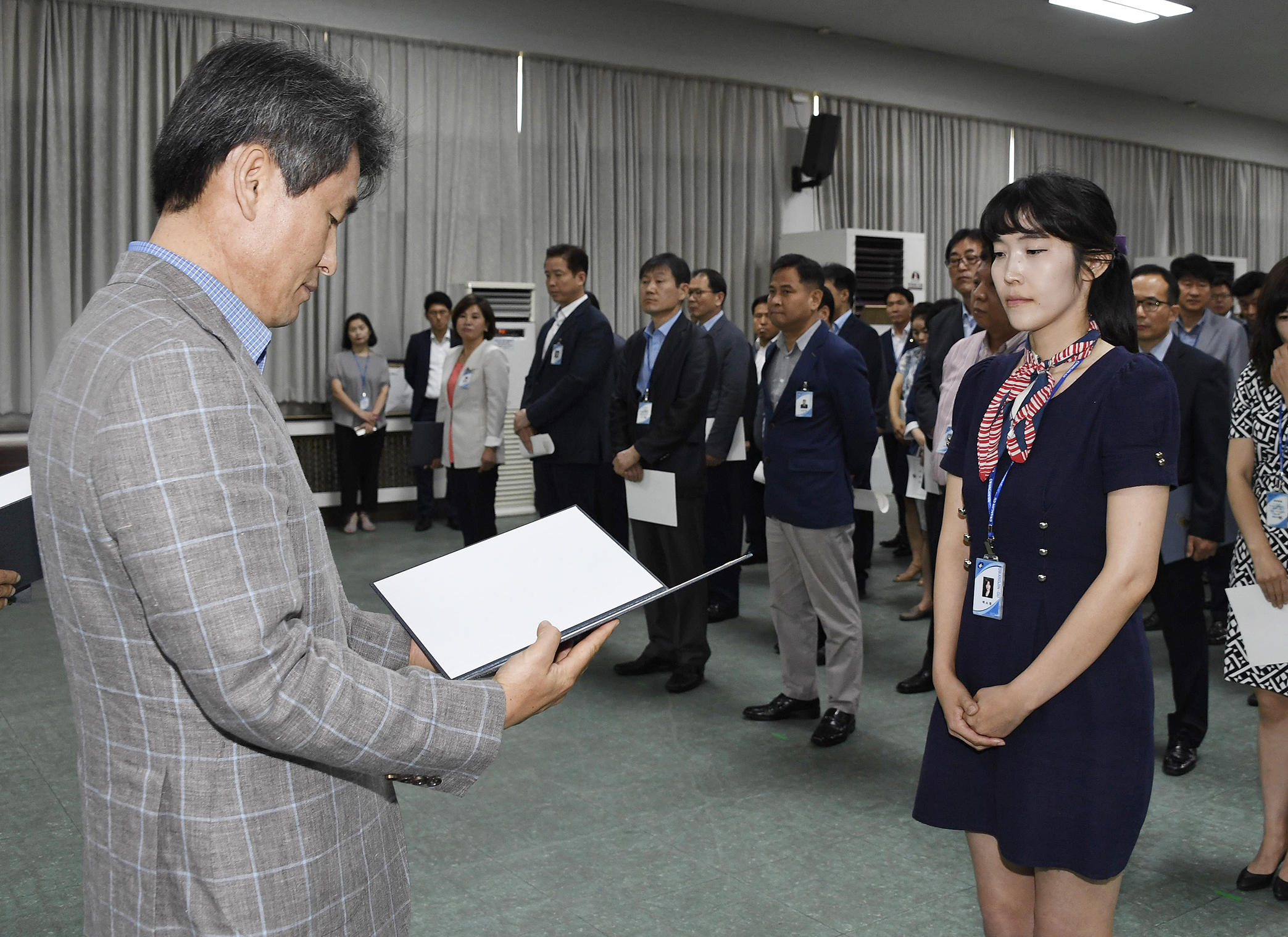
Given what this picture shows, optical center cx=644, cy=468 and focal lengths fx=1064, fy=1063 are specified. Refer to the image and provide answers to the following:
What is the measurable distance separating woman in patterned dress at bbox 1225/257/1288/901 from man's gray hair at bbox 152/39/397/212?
7.20 feet

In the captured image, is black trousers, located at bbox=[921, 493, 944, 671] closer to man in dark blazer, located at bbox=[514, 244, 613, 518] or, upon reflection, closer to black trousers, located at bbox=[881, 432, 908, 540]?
man in dark blazer, located at bbox=[514, 244, 613, 518]

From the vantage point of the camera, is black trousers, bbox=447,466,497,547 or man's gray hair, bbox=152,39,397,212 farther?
black trousers, bbox=447,466,497,547

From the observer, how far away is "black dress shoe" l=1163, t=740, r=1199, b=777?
3113mm

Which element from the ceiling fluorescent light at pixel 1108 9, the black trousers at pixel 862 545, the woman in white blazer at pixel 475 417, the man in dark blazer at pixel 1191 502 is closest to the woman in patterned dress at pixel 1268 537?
the man in dark blazer at pixel 1191 502

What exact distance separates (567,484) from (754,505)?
59.4 inches

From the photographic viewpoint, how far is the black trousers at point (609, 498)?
191 inches

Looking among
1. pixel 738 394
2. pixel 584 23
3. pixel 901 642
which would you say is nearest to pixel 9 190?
pixel 584 23

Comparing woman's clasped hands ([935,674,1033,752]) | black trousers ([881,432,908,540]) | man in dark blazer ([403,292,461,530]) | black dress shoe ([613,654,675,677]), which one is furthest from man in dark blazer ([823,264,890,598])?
woman's clasped hands ([935,674,1033,752])

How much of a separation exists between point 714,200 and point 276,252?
8192 millimetres

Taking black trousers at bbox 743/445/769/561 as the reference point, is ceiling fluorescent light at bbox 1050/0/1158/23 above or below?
above

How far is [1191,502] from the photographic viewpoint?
3.20m

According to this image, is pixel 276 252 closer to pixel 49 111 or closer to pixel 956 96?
pixel 49 111

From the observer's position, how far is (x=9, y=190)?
6484 mm

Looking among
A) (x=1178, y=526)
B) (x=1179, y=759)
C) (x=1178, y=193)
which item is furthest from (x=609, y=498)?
(x=1178, y=193)
